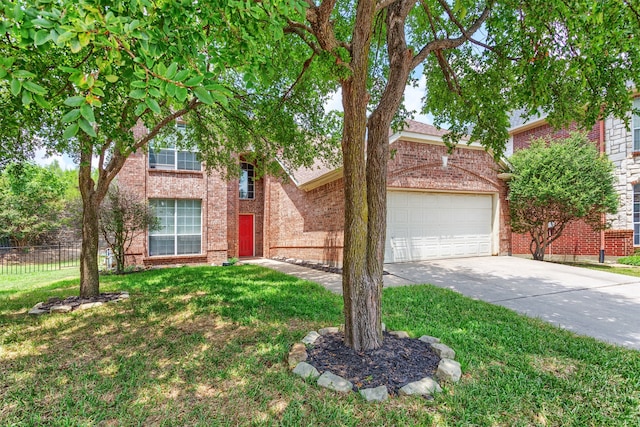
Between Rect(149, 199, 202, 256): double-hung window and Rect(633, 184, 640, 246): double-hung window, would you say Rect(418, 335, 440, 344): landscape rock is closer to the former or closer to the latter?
Rect(149, 199, 202, 256): double-hung window

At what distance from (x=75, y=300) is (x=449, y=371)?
7.04m

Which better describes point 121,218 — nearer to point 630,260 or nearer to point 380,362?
point 380,362

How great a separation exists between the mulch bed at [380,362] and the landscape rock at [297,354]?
0.06 metres

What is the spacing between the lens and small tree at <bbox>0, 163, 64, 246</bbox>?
16.6 meters

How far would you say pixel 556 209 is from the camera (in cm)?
1097

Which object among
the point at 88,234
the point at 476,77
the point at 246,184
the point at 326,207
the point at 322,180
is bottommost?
the point at 88,234

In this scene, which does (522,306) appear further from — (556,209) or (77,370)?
(556,209)

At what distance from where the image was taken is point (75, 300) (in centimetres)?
614

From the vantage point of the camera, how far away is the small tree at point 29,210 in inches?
654

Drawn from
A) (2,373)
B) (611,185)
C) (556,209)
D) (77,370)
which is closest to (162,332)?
(77,370)

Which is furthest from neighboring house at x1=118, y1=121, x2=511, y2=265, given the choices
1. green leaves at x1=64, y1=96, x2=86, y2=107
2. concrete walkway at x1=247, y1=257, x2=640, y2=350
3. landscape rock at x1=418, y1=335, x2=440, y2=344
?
green leaves at x1=64, y1=96, x2=86, y2=107

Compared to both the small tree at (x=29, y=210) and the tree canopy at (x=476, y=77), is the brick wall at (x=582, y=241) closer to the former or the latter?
the tree canopy at (x=476, y=77)

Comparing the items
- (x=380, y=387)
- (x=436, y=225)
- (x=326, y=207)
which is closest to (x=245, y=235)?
(x=326, y=207)

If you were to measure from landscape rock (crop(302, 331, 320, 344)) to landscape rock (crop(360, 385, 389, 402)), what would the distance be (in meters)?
1.10
